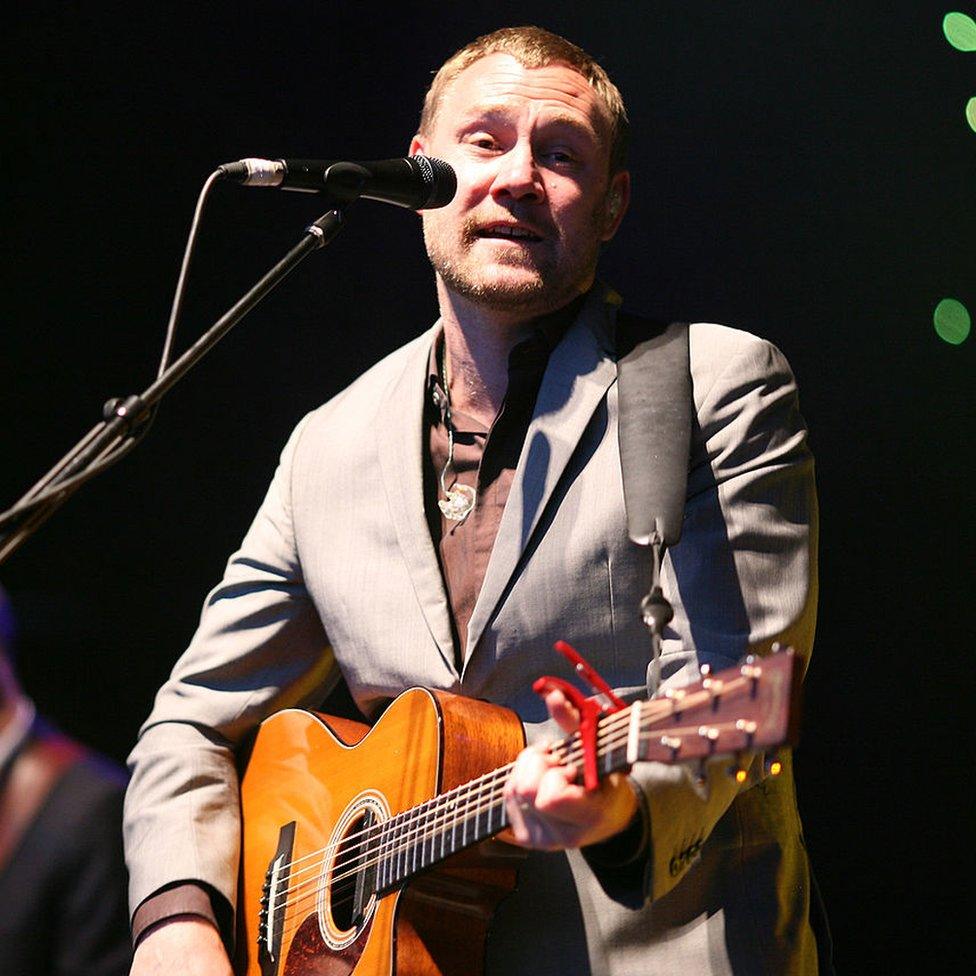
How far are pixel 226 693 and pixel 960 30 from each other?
2.41 m

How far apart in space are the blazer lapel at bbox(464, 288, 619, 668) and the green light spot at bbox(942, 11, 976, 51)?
4.12 feet

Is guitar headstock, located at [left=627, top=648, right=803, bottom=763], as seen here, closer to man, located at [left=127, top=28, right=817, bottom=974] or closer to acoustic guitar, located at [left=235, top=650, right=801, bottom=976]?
acoustic guitar, located at [left=235, top=650, right=801, bottom=976]

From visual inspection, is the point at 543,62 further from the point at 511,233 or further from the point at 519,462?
the point at 519,462

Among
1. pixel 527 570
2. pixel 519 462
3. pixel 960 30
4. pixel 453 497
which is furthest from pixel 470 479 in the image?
pixel 960 30

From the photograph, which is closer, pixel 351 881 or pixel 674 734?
pixel 674 734

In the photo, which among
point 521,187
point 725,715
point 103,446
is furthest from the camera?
point 521,187

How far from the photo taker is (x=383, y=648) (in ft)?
8.95

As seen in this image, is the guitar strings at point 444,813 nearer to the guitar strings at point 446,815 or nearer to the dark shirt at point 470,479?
the guitar strings at point 446,815

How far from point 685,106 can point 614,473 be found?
147cm

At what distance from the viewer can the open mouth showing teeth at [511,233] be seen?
9.40ft

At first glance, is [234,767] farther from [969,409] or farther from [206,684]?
[969,409]

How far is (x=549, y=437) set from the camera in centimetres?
265

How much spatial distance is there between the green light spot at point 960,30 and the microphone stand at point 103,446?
6.34ft

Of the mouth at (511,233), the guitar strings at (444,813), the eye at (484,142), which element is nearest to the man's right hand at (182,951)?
→ the guitar strings at (444,813)
